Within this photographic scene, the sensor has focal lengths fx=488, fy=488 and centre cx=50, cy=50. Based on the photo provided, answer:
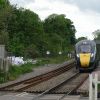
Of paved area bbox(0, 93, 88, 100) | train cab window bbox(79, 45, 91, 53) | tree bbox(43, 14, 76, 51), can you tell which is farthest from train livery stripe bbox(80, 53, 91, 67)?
tree bbox(43, 14, 76, 51)

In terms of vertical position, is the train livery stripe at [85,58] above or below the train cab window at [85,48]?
below

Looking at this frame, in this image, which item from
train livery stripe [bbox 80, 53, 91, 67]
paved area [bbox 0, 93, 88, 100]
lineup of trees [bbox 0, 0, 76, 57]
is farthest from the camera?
lineup of trees [bbox 0, 0, 76, 57]

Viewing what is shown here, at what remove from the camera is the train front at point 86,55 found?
44594mm

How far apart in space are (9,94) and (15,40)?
168ft

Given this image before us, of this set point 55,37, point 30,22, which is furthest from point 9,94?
point 55,37

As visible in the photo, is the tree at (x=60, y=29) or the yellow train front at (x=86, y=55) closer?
the yellow train front at (x=86, y=55)

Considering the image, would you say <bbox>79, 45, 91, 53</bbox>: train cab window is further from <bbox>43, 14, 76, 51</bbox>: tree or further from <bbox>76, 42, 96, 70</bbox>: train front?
<bbox>43, 14, 76, 51</bbox>: tree

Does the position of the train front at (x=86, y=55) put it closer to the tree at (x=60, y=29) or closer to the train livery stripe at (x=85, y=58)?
the train livery stripe at (x=85, y=58)

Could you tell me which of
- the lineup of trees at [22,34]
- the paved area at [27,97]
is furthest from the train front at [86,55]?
the paved area at [27,97]

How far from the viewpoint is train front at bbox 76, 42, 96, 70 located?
44.6 meters

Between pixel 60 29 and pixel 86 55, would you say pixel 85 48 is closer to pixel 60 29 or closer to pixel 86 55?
pixel 86 55

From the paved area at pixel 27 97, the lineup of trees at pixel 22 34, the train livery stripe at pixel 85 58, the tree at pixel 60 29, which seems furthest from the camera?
the tree at pixel 60 29

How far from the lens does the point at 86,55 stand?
44594 millimetres

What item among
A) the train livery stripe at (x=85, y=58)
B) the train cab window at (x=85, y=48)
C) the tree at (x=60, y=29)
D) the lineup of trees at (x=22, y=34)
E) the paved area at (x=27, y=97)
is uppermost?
the tree at (x=60, y=29)
